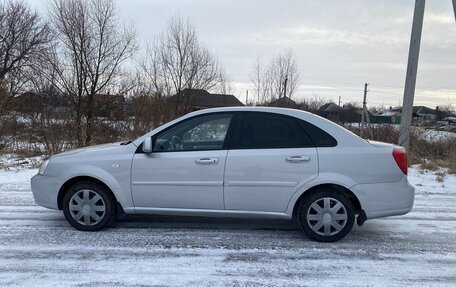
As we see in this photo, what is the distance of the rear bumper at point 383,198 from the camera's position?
15.4ft

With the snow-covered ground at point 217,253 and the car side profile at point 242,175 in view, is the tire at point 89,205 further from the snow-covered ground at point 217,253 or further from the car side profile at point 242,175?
the snow-covered ground at point 217,253

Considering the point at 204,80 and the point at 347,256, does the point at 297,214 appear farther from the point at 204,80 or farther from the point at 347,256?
the point at 204,80

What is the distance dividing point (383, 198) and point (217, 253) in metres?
2.09

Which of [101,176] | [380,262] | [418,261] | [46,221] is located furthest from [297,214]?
[46,221]

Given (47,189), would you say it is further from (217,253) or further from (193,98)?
(193,98)

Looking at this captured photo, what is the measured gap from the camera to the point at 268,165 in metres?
4.74

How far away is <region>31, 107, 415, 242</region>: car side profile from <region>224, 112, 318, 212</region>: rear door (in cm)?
1

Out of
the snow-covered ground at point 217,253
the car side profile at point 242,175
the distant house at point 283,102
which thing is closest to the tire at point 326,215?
the car side profile at point 242,175

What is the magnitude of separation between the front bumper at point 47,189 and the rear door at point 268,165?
2.24 meters

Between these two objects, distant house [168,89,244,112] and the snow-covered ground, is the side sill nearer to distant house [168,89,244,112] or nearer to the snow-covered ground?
the snow-covered ground

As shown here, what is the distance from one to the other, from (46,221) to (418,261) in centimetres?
484

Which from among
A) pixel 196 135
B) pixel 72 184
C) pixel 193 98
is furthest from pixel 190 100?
pixel 196 135

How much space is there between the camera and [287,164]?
186 inches

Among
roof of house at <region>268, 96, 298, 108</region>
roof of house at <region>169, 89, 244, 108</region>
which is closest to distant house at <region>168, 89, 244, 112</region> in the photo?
roof of house at <region>169, 89, 244, 108</region>
